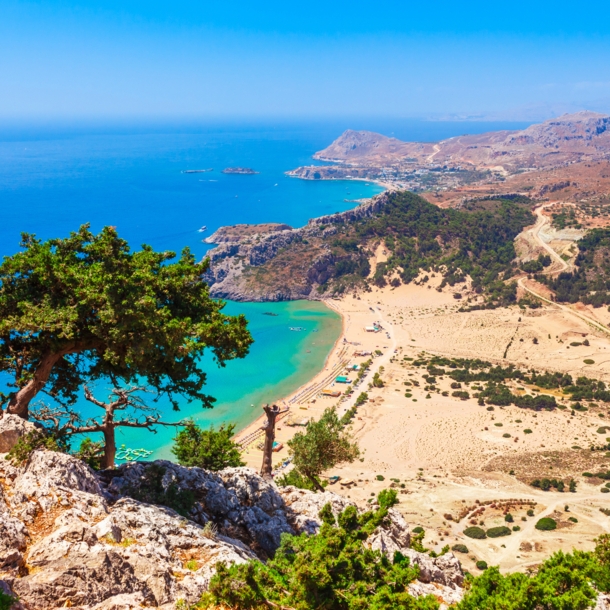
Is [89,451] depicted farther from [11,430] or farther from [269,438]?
[269,438]

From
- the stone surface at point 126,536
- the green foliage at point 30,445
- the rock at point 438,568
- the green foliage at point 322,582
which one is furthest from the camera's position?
the rock at point 438,568

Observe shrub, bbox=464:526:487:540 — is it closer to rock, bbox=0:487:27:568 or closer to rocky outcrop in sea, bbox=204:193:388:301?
rock, bbox=0:487:27:568

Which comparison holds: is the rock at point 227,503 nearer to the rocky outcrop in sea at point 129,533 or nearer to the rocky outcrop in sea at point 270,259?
the rocky outcrop in sea at point 129,533

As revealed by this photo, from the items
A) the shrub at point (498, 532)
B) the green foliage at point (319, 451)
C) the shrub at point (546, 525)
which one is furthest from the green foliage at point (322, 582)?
the shrub at point (546, 525)

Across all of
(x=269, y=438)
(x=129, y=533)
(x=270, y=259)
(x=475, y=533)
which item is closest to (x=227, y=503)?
(x=269, y=438)

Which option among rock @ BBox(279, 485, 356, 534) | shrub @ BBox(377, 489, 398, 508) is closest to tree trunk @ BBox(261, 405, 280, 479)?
rock @ BBox(279, 485, 356, 534)
